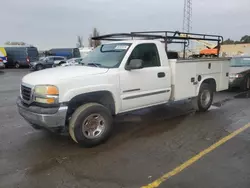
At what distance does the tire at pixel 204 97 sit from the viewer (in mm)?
6949

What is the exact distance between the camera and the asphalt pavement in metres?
3.42

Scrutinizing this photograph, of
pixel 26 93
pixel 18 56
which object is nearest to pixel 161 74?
pixel 26 93

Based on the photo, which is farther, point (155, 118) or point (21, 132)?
point (155, 118)

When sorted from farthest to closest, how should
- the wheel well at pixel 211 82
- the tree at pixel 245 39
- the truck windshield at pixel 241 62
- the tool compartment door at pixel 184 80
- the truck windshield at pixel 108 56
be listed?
the tree at pixel 245 39 < the truck windshield at pixel 241 62 < the wheel well at pixel 211 82 < the tool compartment door at pixel 184 80 < the truck windshield at pixel 108 56

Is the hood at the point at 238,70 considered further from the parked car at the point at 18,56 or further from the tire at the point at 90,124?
the parked car at the point at 18,56

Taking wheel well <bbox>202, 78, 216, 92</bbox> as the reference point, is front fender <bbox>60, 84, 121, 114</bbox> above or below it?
above

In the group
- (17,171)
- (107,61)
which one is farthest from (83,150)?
(107,61)

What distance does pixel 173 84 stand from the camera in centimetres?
592

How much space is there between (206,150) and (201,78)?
2794mm

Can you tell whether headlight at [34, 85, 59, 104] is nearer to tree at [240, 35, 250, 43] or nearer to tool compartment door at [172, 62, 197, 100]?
tool compartment door at [172, 62, 197, 100]

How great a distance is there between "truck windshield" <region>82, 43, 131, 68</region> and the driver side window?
0.71 feet

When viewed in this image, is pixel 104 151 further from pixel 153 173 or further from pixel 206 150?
pixel 206 150

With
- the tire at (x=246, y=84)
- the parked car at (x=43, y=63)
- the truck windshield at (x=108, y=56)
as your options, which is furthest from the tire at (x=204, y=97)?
the parked car at (x=43, y=63)

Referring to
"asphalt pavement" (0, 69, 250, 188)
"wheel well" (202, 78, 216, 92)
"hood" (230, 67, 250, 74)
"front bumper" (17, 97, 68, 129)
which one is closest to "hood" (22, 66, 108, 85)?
"front bumper" (17, 97, 68, 129)
